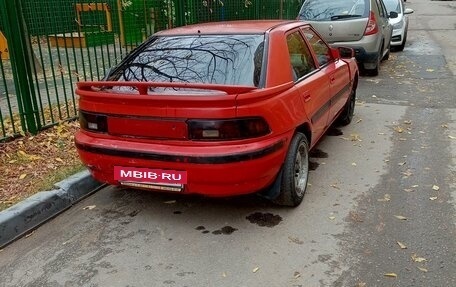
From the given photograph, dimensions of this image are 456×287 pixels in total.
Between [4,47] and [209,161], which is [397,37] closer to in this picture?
[4,47]

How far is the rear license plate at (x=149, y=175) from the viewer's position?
320 cm

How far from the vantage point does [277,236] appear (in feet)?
11.0

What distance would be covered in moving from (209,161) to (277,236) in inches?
31.9

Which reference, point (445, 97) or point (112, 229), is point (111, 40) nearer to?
point (112, 229)

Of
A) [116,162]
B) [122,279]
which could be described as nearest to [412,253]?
[122,279]

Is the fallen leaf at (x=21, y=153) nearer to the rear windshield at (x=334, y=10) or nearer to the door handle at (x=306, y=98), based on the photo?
the door handle at (x=306, y=98)

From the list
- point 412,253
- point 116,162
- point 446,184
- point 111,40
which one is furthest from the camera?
point 111,40

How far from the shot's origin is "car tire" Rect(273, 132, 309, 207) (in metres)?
3.55

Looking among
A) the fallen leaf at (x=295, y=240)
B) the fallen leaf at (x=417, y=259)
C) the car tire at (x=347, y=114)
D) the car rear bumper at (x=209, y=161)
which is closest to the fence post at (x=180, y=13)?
the car tire at (x=347, y=114)

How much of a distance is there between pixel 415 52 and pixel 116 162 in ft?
38.5

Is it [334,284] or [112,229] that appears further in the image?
[112,229]

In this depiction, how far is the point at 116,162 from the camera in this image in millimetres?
3373

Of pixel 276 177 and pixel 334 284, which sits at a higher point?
pixel 276 177

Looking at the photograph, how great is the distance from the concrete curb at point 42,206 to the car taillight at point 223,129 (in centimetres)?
150
